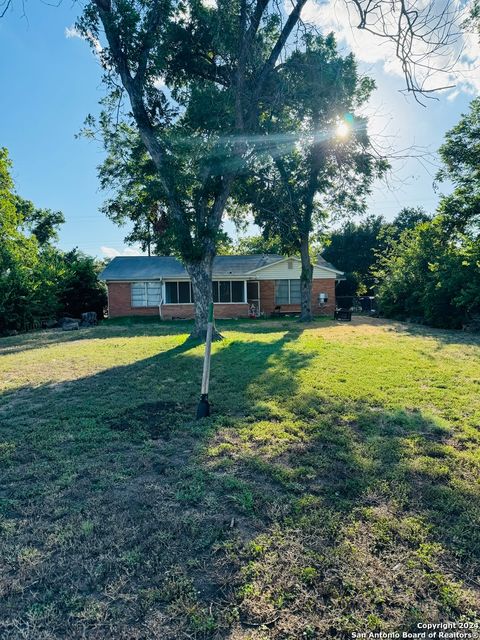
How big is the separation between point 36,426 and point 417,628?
4.29 metres

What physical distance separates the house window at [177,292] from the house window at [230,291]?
1.74 metres

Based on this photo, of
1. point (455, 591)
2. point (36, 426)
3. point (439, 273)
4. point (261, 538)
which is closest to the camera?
point (455, 591)

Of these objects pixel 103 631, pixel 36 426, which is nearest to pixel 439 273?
pixel 36 426

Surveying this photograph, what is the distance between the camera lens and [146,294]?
2377cm

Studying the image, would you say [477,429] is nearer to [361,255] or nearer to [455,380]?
[455,380]

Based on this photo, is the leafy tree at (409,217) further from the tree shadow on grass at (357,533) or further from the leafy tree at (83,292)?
the tree shadow on grass at (357,533)

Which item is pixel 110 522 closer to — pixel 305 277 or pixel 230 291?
pixel 305 277

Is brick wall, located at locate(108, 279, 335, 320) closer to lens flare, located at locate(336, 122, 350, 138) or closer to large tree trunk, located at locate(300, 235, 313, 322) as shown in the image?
large tree trunk, located at locate(300, 235, 313, 322)

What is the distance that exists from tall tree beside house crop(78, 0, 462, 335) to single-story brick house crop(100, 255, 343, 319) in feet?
36.8

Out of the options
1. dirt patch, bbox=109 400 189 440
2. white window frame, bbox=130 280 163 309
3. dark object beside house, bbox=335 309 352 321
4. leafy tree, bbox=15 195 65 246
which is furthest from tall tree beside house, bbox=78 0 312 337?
leafy tree, bbox=15 195 65 246

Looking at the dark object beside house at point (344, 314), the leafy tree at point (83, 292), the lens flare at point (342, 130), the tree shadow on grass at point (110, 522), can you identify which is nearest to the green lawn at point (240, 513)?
the tree shadow on grass at point (110, 522)

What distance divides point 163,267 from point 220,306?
4.81m

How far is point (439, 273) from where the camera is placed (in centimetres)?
1509

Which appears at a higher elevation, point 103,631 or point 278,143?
point 278,143
